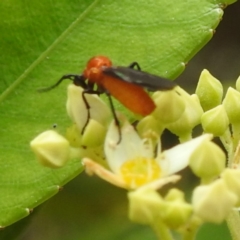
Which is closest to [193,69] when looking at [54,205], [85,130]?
[54,205]

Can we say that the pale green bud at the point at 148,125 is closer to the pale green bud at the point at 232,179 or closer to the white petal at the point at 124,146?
the white petal at the point at 124,146

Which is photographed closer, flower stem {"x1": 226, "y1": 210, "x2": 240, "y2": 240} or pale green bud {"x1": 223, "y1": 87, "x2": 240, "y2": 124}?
flower stem {"x1": 226, "y1": 210, "x2": 240, "y2": 240}

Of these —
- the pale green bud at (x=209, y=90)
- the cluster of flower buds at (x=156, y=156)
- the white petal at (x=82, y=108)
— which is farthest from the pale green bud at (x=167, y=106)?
the pale green bud at (x=209, y=90)

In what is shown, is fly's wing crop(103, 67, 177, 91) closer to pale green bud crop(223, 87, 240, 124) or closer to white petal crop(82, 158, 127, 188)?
white petal crop(82, 158, 127, 188)

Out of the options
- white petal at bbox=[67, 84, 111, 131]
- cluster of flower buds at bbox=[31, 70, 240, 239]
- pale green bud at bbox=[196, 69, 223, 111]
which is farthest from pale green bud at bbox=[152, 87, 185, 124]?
pale green bud at bbox=[196, 69, 223, 111]

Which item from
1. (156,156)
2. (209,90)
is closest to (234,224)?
(156,156)

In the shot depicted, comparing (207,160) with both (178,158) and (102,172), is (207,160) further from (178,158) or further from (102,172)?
(102,172)
